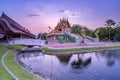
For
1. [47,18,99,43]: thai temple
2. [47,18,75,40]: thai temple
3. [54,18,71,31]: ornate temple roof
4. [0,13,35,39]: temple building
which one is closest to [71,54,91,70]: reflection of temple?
[0,13,35,39]: temple building

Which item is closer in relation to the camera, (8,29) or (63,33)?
(8,29)

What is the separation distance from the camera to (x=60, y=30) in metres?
43.8

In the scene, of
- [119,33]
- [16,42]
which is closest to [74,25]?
[119,33]

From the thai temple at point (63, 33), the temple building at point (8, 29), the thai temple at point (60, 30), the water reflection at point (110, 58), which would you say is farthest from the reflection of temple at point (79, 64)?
the thai temple at point (60, 30)

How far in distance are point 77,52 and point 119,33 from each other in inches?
792

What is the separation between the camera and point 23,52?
22.3m

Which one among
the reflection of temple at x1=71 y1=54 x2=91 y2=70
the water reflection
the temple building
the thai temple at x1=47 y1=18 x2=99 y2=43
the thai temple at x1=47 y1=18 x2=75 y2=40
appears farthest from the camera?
the thai temple at x1=47 y1=18 x2=75 y2=40

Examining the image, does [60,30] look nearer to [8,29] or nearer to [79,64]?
[8,29]

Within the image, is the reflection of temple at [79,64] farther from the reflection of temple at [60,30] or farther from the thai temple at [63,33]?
the reflection of temple at [60,30]

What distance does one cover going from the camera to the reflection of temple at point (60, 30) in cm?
4047

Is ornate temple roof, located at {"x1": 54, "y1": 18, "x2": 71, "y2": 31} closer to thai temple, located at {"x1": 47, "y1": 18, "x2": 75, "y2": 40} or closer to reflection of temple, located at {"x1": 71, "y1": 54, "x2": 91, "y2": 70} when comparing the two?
thai temple, located at {"x1": 47, "y1": 18, "x2": 75, "y2": 40}

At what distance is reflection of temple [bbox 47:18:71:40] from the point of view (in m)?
40.5

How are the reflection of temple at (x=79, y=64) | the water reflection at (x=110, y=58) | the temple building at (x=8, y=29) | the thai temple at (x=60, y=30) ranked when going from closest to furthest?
the reflection of temple at (x=79, y=64) → the water reflection at (x=110, y=58) → the temple building at (x=8, y=29) → the thai temple at (x=60, y=30)

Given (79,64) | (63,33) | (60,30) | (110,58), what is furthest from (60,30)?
(79,64)
